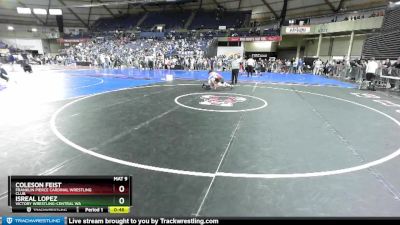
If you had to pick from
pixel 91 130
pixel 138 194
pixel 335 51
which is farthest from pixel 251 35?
pixel 138 194

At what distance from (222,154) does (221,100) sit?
548 centimetres

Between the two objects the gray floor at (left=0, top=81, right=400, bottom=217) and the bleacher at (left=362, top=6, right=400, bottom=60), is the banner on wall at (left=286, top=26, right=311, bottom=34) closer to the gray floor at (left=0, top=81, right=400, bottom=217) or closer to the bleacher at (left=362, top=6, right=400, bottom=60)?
the bleacher at (left=362, top=6, right=400, bottom=60)

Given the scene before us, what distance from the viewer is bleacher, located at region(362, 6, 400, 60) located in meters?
21.2

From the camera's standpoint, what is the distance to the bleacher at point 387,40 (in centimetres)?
2118

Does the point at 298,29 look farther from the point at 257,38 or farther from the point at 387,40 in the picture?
the point at 387,40

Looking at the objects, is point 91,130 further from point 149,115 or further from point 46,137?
point 149,115

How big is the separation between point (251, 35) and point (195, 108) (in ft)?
102

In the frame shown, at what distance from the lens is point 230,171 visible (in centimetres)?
398

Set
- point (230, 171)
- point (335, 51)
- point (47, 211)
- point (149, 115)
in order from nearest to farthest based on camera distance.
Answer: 1. point (47, 211)
2. point (230, 171)
3. point (149, 115)
4. point (335, 51)
